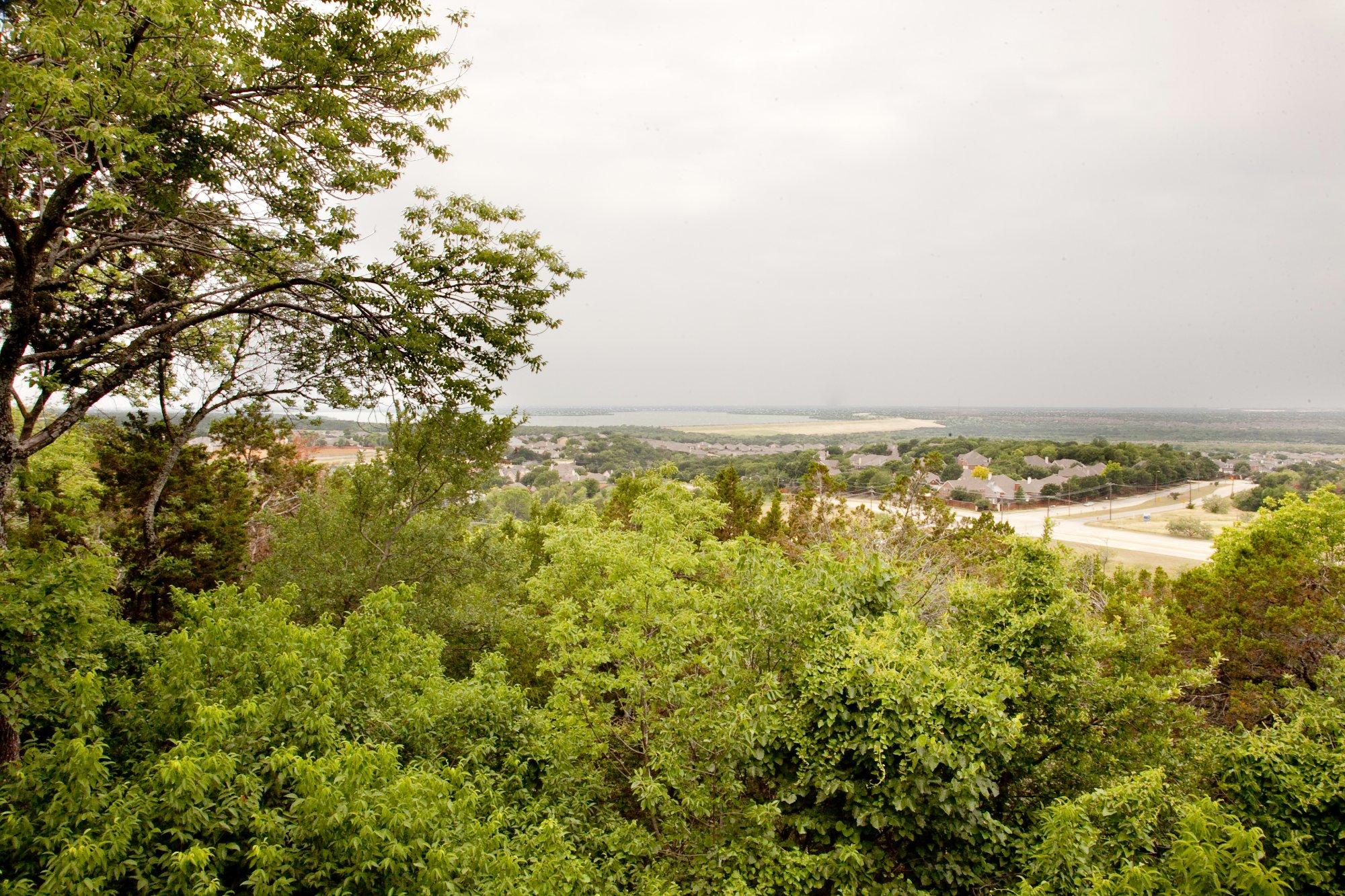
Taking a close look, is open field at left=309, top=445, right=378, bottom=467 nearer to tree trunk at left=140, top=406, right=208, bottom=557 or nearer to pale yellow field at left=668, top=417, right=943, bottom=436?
tree trunk at left=140, top=406, right=208, bottom=557

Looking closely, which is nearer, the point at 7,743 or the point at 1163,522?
Result: the point at 7,743

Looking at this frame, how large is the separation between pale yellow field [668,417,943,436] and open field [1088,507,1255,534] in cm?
3993

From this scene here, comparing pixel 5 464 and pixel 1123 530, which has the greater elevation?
pixel 5 464

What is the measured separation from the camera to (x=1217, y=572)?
50.7 ft

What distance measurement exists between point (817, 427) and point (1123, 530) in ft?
190

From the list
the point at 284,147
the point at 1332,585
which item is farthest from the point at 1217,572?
the point at 284,147

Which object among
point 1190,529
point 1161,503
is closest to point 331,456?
point 1190,529

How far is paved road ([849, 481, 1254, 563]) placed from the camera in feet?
97.2

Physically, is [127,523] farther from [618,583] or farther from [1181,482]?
[1181,482]

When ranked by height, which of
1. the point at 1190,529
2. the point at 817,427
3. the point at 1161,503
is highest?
the point at 817,427

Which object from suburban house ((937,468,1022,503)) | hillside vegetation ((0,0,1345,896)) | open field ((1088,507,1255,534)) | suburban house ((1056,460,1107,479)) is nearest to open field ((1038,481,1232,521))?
open field ((1088,507,1255,534))

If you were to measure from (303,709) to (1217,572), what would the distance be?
2000 cm

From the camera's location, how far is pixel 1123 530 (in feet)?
117

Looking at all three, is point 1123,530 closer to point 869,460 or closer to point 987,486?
point 987,486
